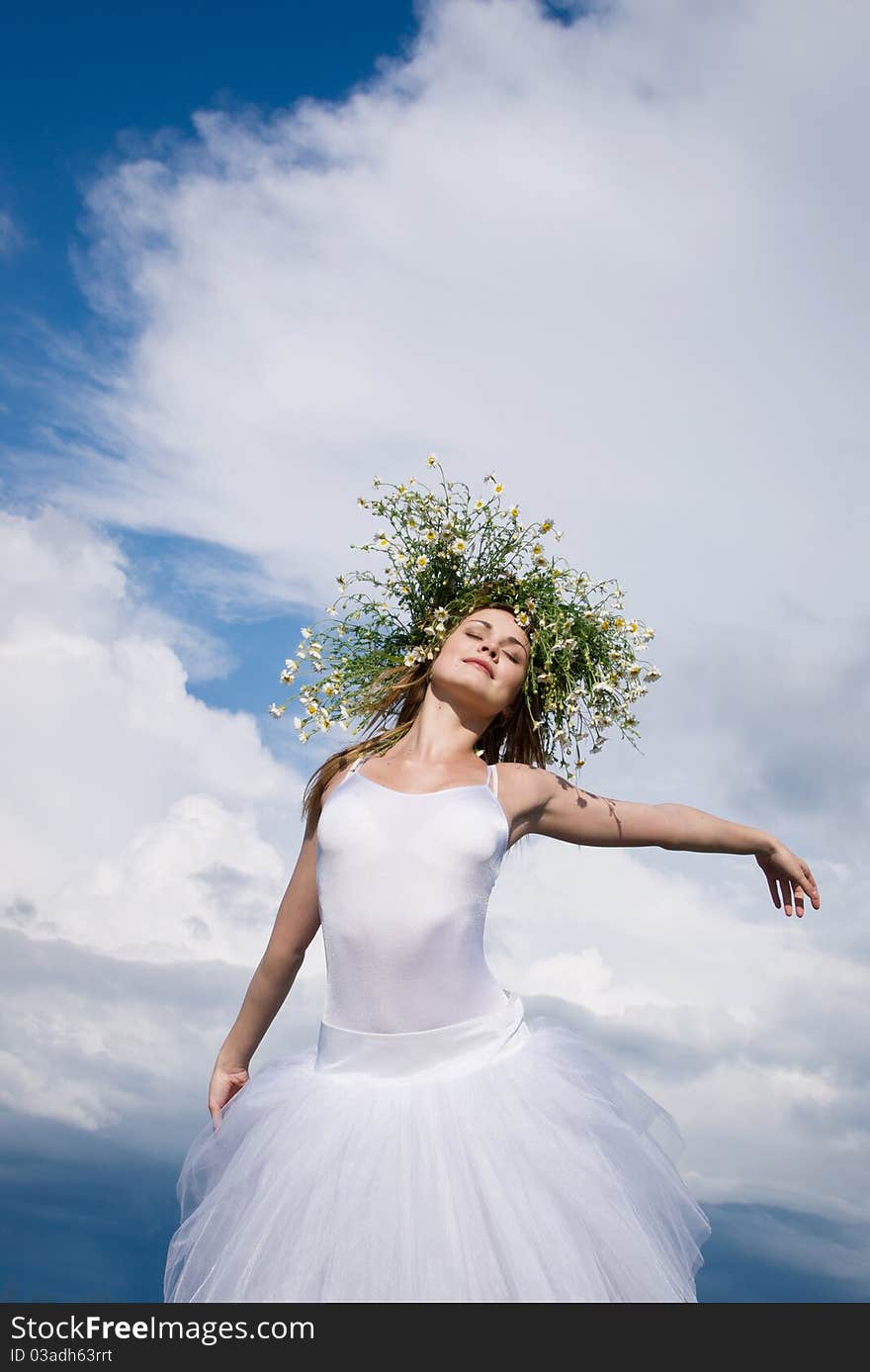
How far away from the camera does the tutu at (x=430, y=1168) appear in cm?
359

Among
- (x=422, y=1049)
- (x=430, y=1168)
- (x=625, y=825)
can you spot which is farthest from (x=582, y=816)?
(x=430, y=1168)

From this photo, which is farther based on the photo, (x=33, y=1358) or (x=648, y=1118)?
(x=648, y=1118)

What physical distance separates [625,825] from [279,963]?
5.35 ft

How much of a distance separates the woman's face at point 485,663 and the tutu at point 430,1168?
55 centimetres

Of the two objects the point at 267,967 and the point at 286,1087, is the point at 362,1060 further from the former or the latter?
the point at 267,967

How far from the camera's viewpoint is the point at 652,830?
5.06 metres

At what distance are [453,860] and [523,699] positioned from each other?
1187mm

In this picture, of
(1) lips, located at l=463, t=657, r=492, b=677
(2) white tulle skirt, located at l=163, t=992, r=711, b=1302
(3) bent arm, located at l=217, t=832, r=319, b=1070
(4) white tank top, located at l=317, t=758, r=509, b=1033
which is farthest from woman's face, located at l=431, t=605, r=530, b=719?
(2) white tulle skirt, located at l=163, t=992, r=711, b=1302

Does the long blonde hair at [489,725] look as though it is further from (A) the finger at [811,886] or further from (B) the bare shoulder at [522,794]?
(A) the finger at [811,886]

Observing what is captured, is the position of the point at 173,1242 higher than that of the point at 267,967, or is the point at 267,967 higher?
the point at 267,967

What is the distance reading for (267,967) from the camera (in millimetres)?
5066

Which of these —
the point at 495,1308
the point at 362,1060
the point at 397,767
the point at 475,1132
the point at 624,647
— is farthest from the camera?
the point at 624,647

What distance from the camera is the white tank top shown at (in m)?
4.36

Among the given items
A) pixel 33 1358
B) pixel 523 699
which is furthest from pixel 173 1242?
pixel 523 699
